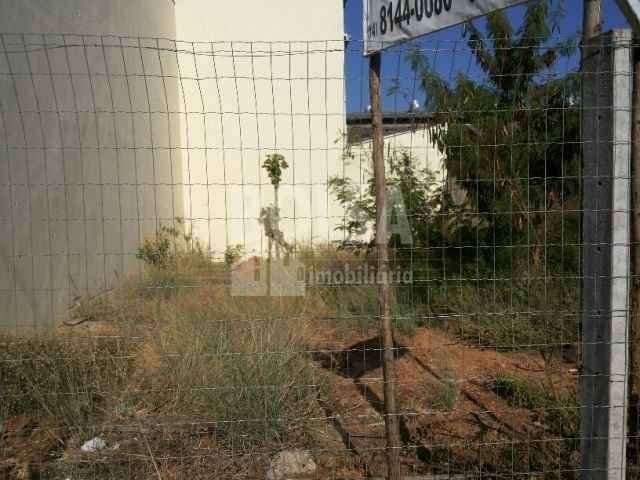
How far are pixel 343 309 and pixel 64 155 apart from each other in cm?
308

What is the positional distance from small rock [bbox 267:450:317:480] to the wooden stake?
0.44 metres

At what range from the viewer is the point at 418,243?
4.80 meters

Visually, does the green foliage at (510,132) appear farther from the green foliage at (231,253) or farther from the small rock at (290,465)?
the small rock at (290,465)

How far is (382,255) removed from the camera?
2.12m

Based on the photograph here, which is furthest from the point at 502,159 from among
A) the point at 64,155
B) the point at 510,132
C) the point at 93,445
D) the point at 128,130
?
the point at 128,130

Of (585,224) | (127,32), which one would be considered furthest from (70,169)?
(585,224)

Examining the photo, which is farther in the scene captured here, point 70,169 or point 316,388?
point 70,169

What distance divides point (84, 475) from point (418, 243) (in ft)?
10.9

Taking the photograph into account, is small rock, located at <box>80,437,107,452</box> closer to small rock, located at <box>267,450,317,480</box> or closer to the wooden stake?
small rock, located at <box>267,450,317,480</box>

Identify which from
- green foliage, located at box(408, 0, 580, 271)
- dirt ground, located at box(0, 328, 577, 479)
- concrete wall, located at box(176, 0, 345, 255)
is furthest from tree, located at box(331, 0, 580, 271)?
concrete wall, located at box(176, 0, 345, 255)

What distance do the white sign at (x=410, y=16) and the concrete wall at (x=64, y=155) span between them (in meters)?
0.97

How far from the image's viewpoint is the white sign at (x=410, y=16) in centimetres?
183

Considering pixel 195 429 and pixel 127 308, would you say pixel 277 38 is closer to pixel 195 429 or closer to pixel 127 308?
pixel 127 308

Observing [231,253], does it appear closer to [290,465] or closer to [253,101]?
[290,465]
